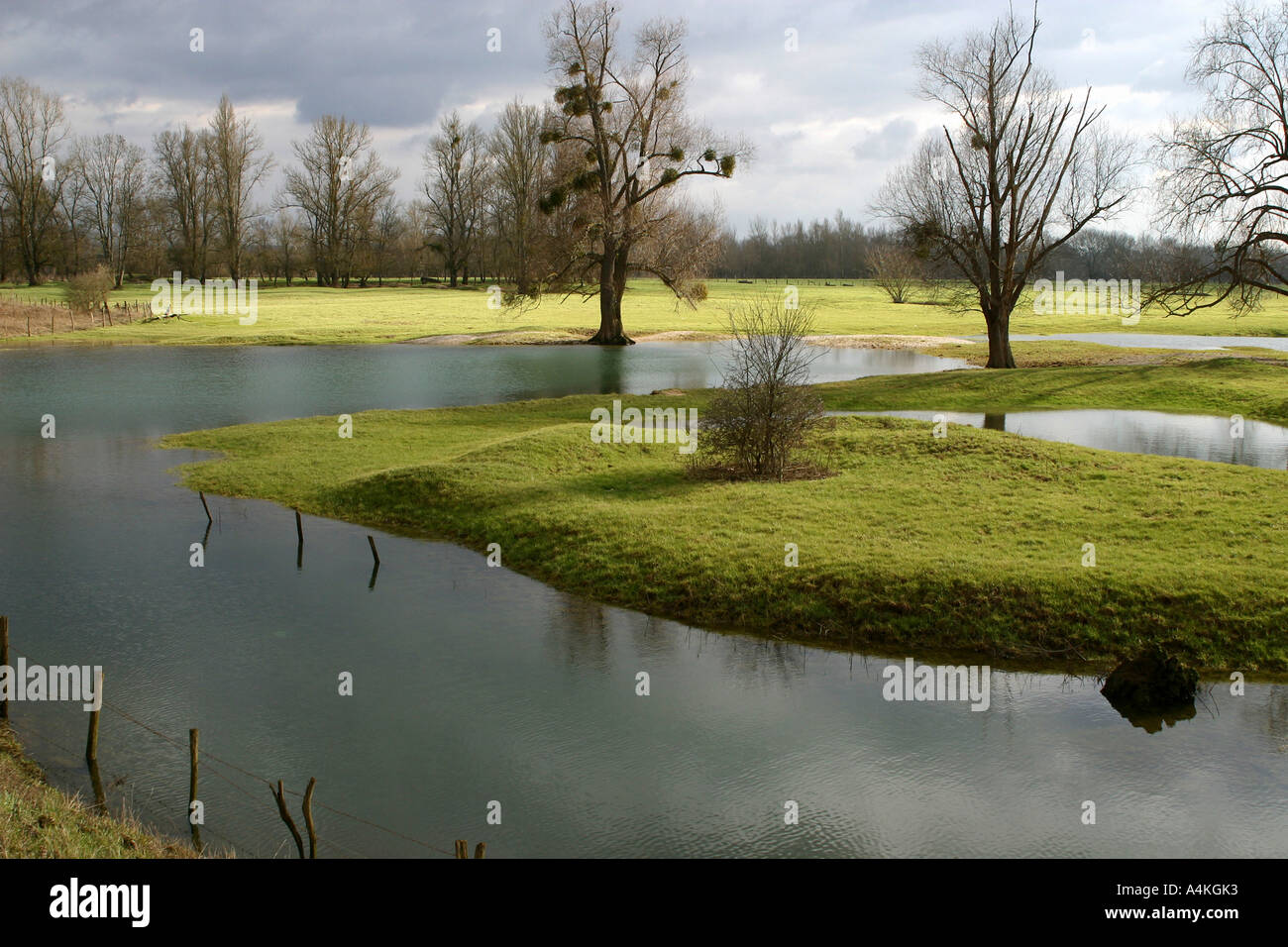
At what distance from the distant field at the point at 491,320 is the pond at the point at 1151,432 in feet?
79.8

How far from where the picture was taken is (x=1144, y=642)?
1220 centimetres

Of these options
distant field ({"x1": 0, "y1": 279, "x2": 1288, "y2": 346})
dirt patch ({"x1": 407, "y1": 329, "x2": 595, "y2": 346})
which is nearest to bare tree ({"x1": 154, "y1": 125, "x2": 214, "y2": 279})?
distant field ({"x1": 0, "y1": 279, "x2": 1288, "y2": 346})

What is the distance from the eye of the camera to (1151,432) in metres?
26.7

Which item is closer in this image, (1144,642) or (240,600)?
(1144,642)

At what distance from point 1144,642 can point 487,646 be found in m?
7.93

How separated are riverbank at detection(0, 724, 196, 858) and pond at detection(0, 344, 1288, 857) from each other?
1.31ft

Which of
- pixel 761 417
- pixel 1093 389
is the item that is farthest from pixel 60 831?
pixel 1093 389

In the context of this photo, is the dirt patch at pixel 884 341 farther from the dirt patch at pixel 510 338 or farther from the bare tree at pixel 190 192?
the bare tree at pixel 190 192

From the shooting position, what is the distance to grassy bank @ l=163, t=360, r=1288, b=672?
12711 millimetres

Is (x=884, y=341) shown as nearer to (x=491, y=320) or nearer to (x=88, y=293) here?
(x=491, y=320)
